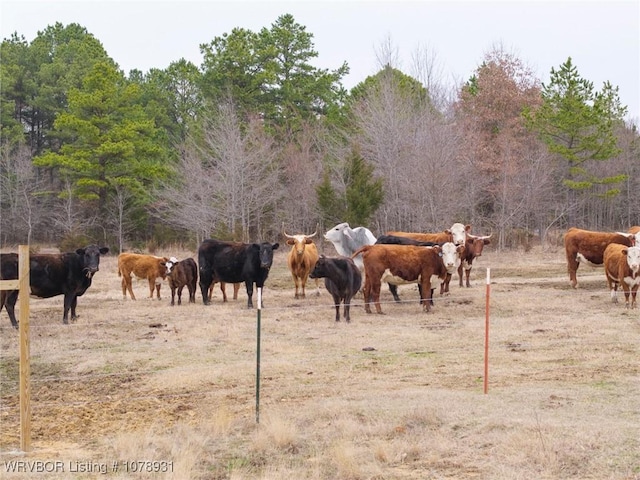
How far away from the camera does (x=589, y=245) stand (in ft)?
61.3

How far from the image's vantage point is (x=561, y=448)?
20.3ft

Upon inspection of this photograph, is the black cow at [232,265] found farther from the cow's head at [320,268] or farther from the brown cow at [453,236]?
the brown cow at [453,236]

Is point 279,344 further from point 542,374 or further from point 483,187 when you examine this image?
point 483,187

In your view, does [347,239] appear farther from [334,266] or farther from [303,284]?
[334,266]

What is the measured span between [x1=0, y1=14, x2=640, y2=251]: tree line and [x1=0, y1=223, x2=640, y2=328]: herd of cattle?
37.7 feet

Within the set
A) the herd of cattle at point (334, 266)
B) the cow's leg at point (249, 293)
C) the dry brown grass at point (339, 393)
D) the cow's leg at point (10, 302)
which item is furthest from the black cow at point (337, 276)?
the cow's leg at point (10, 302)

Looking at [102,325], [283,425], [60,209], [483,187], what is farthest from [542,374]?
[60,209]

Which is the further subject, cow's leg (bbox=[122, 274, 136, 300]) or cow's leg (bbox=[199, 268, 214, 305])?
cow's leg (bbox=[122, 274, 136, 300])

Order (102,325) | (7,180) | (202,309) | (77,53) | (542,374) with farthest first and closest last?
(77,53)
(7,180)
(202,309)
(102,325)
(542,374)

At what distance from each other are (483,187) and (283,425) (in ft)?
109

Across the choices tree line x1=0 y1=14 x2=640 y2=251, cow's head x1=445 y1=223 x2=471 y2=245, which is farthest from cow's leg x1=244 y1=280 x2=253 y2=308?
tree line x1=0 y1=14 x2=640 y2=251

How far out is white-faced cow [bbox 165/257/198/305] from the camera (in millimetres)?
16391

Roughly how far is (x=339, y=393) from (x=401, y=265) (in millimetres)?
6825

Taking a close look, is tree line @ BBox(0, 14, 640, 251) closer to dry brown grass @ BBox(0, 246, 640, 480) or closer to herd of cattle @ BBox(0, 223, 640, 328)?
herd of cattle @ BBox(0, 223, 640, 328)
